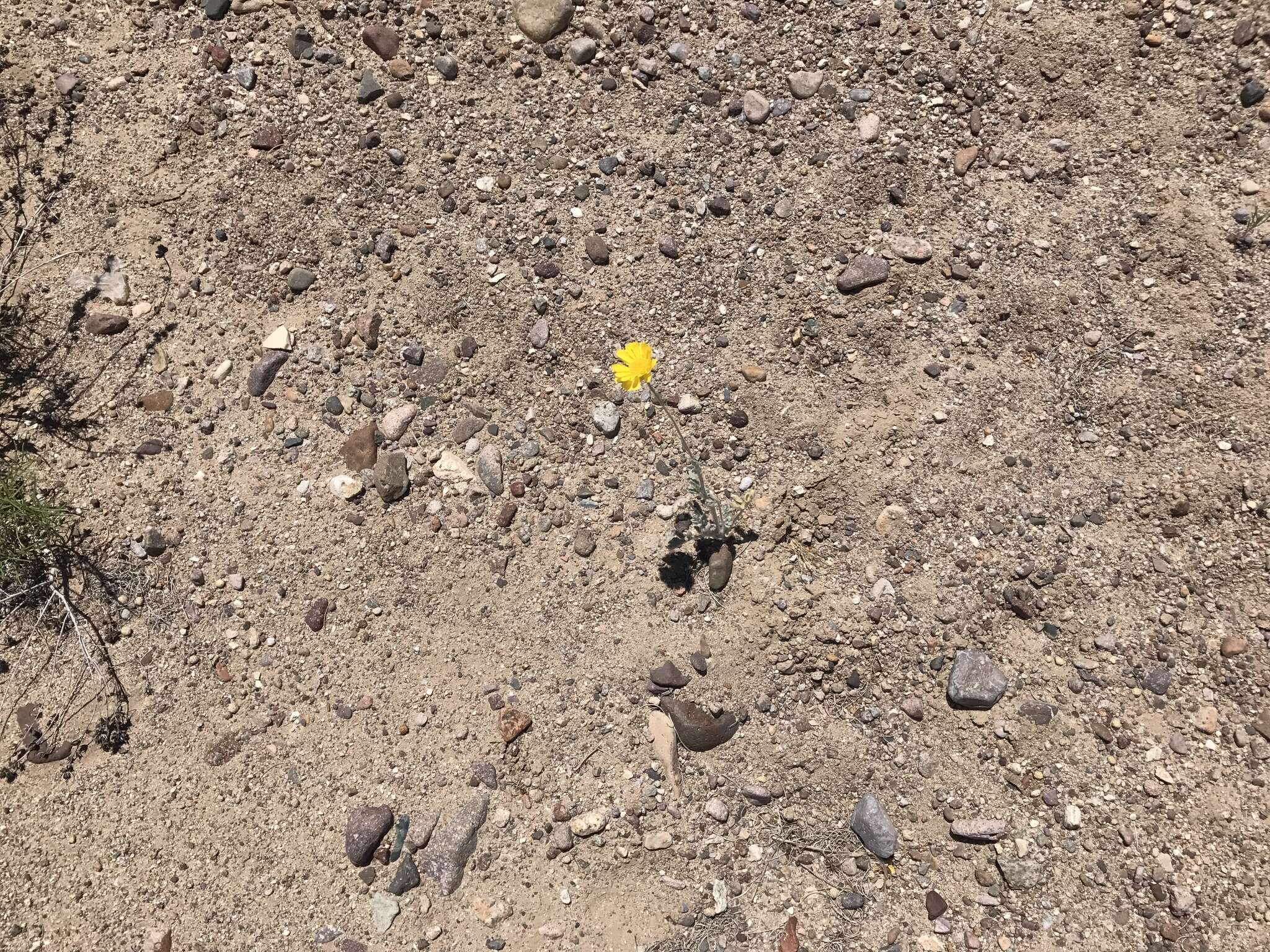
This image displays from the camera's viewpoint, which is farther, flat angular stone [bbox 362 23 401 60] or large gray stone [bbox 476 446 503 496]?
flat angular stone [bbox 362 23 401 60]

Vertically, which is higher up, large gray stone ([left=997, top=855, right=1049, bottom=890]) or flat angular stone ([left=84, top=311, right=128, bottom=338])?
flat angular stone ([left=84, top=311, right=128, bottom=338])

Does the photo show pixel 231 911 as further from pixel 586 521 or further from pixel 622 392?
pixel 622 392

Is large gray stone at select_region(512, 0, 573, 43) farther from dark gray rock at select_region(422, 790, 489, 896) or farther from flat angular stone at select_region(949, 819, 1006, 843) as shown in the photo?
flat angular stone at select_region(949, 819, 1006, 843)

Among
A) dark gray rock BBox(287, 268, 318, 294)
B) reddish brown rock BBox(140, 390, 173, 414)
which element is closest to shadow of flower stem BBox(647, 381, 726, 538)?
dark gray rock BBox(287, 268, 318, 294)

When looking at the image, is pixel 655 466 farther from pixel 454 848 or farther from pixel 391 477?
pixel 454 848

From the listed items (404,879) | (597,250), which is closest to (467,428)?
(597,250)

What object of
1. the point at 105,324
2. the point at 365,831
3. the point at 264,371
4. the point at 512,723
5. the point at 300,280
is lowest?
the point at 365,831
